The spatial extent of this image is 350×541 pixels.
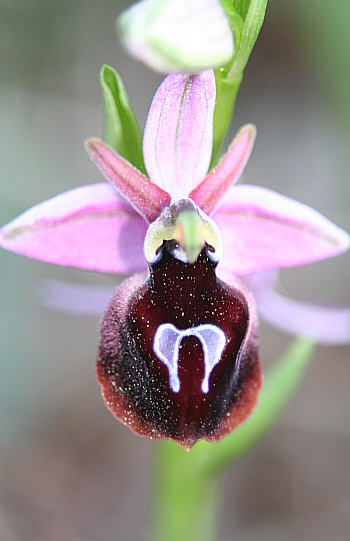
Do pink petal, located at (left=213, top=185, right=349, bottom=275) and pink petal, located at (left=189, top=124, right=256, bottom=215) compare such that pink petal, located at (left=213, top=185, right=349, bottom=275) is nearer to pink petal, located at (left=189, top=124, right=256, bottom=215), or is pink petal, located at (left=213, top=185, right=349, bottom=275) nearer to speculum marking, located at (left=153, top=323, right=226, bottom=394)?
pink petal, located at (left=189, top=124, right=256, bottom=215)

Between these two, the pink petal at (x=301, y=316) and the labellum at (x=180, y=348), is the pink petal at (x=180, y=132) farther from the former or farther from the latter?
the pink petal at (x=301, y=316)

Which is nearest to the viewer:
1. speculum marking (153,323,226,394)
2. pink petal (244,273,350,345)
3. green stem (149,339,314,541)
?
speculum marking (153,323,226,394)

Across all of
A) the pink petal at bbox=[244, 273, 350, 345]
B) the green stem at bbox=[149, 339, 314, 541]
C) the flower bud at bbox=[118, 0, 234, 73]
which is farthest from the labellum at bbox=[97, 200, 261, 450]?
the pink petal at bbox=[244, 273, 350, 345]

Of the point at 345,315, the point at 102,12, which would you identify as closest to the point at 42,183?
the point at 102,12

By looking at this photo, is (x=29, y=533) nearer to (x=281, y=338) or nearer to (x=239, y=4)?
(x=281, y=338)

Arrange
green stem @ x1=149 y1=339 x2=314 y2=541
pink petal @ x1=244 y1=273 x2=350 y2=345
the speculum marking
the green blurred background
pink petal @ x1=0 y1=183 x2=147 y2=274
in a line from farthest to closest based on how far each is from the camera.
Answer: the green blurred background → pink petal @ x1=244 y1=273 x2=350 y2=345 → green stem @ x1=149 y1=339 x2=314 y2=541 → pink petal @ x1=0 y1=183 x2=147 y2=274 → the speculum marking
